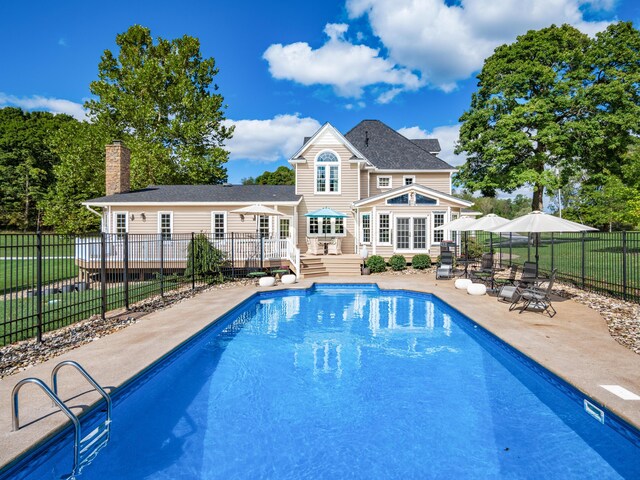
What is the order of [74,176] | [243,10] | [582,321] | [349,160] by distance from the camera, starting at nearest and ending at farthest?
1. [582,321]
2. [243,10]
3. [349,160]
4. [74,176]

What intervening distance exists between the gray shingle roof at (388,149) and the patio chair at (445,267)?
9.08 meters

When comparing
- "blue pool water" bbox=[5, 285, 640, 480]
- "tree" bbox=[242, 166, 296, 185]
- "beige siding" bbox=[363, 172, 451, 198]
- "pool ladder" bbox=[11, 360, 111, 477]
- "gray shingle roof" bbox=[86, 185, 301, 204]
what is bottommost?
"blue pool water" bbox=[5, 285, 640, 480]

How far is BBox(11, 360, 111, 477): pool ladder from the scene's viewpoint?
3898mm

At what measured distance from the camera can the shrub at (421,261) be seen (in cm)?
2039

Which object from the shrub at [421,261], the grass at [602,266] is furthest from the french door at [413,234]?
the grass at [602,266]

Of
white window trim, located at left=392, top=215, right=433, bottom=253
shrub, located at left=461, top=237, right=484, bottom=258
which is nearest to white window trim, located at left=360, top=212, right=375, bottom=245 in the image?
white window trim, located at left=392, top=215, right=433, bottom=253

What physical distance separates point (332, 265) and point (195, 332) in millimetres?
12263

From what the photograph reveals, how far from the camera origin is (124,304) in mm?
11969

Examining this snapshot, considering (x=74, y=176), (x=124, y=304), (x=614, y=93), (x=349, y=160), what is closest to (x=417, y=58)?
(x=349, y=160)

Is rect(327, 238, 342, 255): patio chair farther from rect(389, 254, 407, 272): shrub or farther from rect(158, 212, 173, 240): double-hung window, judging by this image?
rect(158, 212, 173, 240): double-hung window

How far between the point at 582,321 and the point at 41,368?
12.2 metres

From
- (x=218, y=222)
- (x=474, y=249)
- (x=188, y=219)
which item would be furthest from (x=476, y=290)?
(x=188, y=219)

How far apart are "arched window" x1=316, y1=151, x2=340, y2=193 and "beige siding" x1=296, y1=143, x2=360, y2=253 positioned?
0.27 meters

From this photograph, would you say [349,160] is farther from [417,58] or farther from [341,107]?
[341,107]
